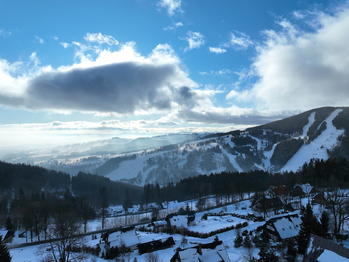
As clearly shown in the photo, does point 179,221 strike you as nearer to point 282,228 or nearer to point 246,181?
point 282,228

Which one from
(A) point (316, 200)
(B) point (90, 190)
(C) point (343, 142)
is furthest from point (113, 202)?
(C) point (343, 142)

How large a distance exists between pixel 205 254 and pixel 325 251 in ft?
47.6

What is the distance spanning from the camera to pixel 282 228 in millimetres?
33844

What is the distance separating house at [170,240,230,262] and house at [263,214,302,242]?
10.7 m

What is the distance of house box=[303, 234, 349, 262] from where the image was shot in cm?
1670

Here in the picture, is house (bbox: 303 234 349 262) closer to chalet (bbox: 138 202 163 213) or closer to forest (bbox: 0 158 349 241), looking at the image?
forest (bbox: 0 158 349 241)

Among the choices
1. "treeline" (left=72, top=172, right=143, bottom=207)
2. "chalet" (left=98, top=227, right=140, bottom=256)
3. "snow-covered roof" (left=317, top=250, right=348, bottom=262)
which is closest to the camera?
"snow-covered roof" (left=317, top=250, right=348, bottom=262)

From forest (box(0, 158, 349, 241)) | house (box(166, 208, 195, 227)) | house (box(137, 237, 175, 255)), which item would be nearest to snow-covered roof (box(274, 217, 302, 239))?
house (box(137, 237, 175, 255))

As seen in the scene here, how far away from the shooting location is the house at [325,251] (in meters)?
16.7

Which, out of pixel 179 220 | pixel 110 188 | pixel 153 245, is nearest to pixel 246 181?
pixel 179 220

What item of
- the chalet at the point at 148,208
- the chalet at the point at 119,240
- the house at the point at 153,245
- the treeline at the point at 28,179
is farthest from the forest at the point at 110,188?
the house at the point at 153,245

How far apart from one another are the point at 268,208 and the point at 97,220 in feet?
207

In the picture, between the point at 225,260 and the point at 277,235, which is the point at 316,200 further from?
the point at 225,260

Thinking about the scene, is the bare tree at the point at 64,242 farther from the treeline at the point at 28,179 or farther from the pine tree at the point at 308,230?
the treeline at the point at 28,179
